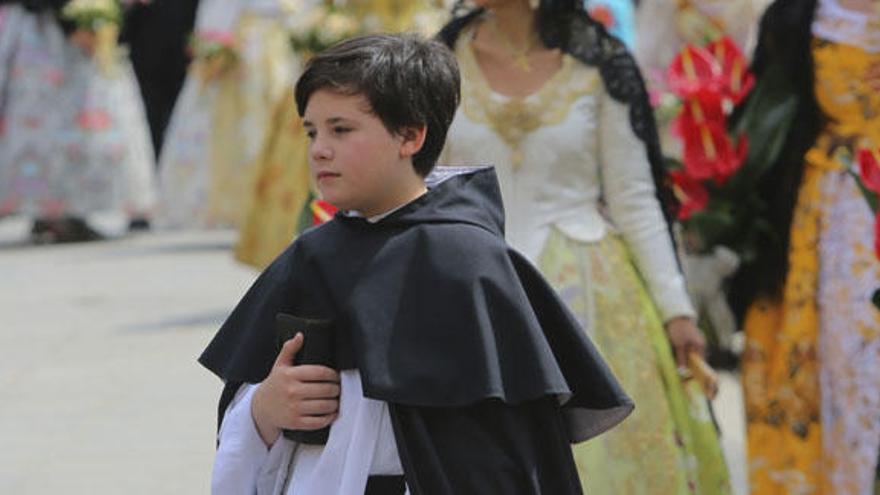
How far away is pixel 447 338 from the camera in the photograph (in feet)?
9.68

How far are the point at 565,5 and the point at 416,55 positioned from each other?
1.55 meters

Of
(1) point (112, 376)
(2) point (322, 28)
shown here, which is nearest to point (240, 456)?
(1) point (112, 376)

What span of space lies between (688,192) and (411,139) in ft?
6.87

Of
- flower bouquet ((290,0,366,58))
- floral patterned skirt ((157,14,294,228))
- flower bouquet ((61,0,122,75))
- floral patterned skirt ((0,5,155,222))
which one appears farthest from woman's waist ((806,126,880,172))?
floral patterned skirt ((0,5,155,222))

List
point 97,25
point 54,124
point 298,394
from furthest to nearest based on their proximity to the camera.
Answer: point 54,124 < point 97,25 < point 298,394

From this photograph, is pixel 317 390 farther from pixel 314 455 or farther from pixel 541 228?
pixel 541 228

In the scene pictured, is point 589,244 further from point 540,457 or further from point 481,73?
point 540,457

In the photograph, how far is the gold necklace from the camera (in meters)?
4.50

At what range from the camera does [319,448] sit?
9.87 ft

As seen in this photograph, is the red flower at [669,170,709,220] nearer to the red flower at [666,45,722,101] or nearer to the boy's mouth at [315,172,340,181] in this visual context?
the red flower at [666,45,722,101]

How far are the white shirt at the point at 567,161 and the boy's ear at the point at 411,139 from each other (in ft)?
4.63

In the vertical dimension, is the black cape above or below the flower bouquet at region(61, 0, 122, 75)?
above

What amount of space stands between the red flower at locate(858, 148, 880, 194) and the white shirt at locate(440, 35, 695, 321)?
65cm

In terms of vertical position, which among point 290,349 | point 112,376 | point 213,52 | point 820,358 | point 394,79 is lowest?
point 112,376
